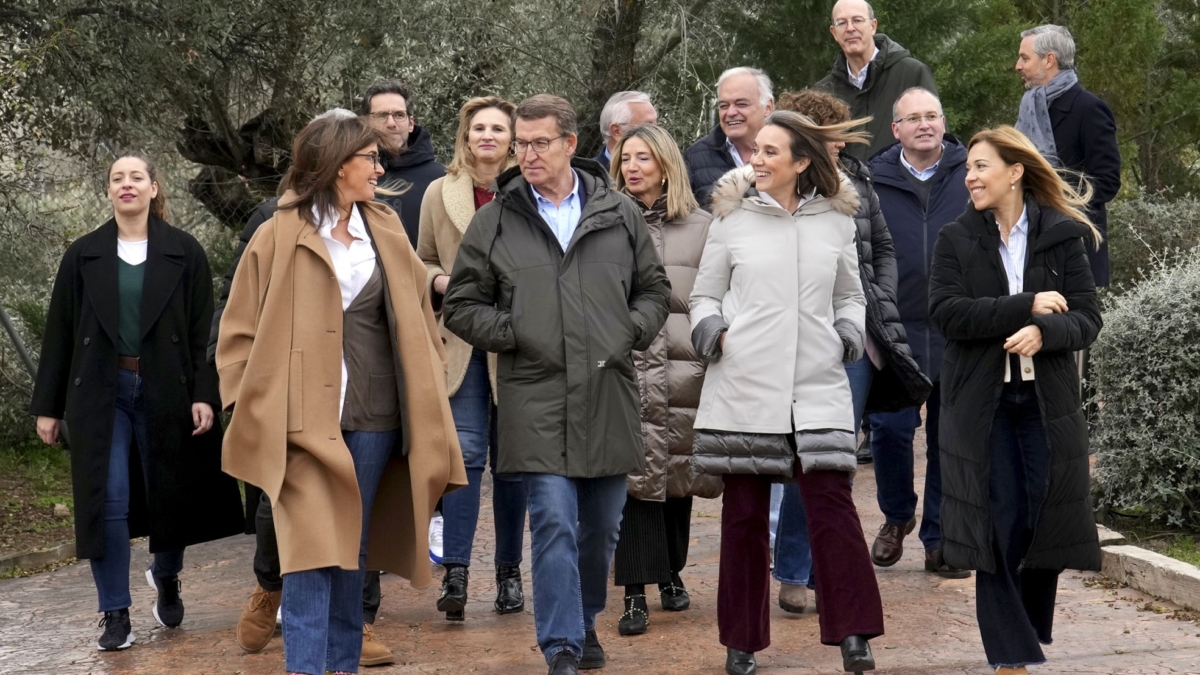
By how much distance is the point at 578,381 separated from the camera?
5.34 meters

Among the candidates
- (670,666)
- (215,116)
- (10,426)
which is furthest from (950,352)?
(10,426)

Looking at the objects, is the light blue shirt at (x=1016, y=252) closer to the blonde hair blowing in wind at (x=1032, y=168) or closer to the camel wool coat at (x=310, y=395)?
the blonde hair blowing in wind at (x=1032, y=168)

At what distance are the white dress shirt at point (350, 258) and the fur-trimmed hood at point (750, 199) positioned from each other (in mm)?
1331

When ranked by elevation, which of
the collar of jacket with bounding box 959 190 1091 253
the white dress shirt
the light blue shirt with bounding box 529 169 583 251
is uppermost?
the light blue shirt with bounding box 529 169 583 251

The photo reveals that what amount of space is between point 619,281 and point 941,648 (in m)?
1.87

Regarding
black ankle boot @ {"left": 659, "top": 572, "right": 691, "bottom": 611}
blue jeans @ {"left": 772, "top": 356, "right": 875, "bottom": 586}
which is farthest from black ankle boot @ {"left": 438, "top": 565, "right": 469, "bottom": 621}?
blue jeans @ {"left": 772, "top": 356, "right": 875, "bottom": 586}

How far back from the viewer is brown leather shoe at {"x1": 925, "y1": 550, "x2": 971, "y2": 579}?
6852 millimetres

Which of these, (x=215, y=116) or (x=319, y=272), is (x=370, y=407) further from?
(x=215, y=116)

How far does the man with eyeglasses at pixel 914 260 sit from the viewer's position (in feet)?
22.6

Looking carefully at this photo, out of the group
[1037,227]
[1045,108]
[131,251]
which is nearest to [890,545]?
[1037,227]

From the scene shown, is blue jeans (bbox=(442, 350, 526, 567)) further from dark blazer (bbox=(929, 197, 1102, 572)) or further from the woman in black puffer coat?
dark blazer (bbox=(929, 197, 1102, 572))

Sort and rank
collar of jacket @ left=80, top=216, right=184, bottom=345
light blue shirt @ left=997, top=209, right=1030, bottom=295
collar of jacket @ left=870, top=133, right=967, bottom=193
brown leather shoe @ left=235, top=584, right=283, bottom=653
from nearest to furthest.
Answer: light blue shirt @ left=997, top=209, right=1030, bottom=295, brown leather shoe @ left=235, top=584, right=283, bottom=653, collar of jacket @ left=80, top=216, right=184, bottom=345, collar of jacket @ left=870, top=133, right=967, bottom=193

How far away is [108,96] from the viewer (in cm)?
939

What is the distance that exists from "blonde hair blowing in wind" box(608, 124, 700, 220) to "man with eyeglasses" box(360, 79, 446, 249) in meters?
1.13
